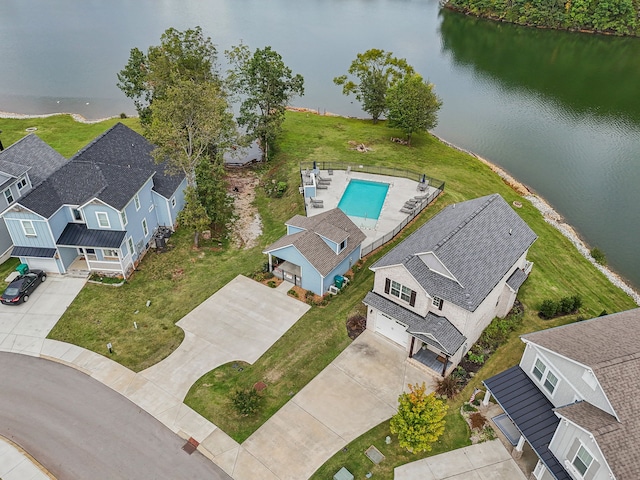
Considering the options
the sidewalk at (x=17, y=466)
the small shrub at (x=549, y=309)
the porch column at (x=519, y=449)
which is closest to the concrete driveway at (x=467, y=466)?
the porch column at (x=519, y=449)

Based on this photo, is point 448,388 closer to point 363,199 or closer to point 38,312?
point 363,199

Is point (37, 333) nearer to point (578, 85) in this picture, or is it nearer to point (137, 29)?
point (578, 85)

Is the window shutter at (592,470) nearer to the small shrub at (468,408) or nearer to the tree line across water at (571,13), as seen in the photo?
the small shrub at (468,408)

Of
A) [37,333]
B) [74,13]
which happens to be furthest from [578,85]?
[74,13]

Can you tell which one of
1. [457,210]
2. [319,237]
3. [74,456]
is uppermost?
[457,210]

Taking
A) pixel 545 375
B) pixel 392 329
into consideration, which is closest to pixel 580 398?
pixel 545 375
